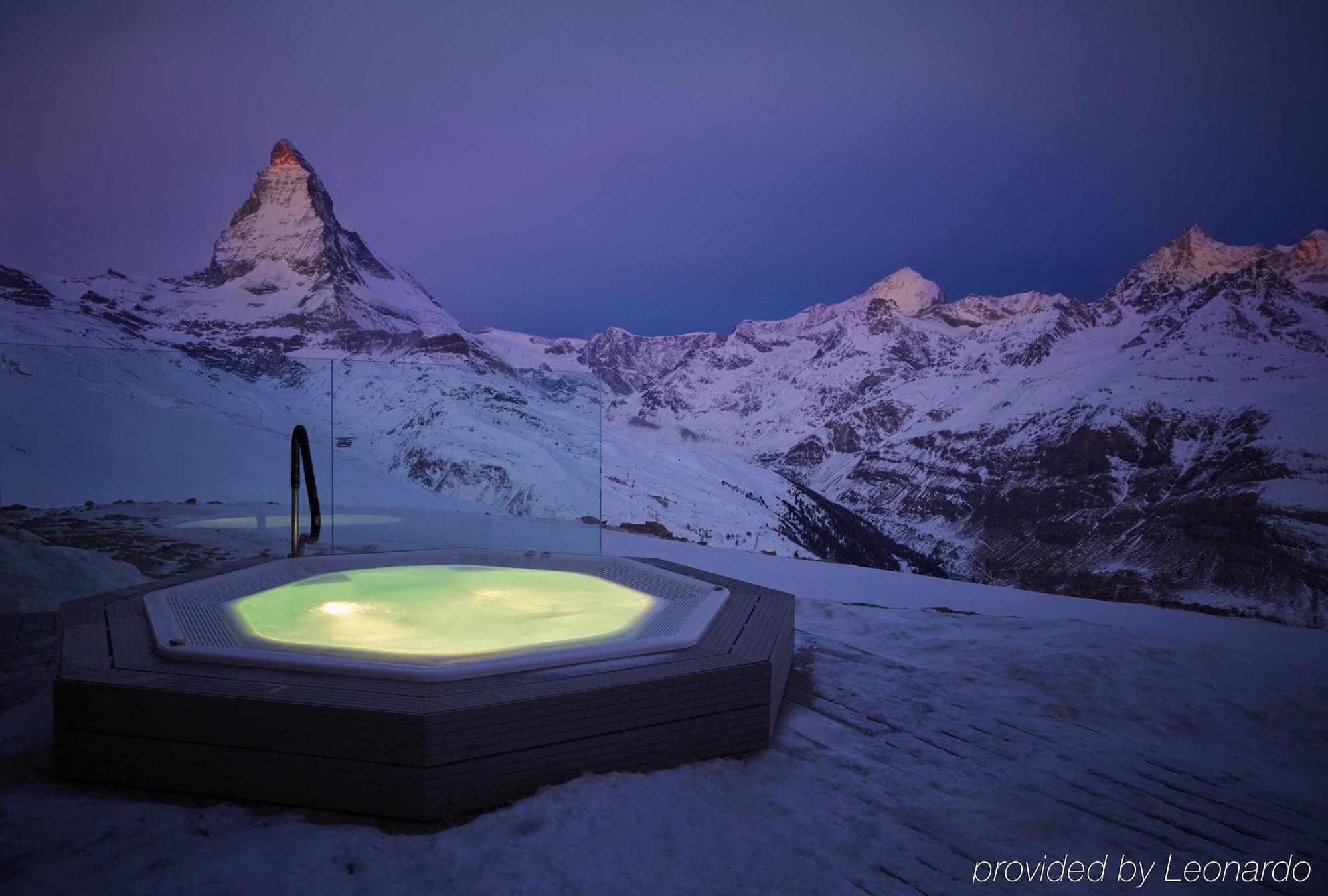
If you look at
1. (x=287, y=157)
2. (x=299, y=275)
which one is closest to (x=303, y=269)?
(x=299, y=275)

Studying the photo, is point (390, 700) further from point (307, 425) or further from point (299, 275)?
point (299, 275)

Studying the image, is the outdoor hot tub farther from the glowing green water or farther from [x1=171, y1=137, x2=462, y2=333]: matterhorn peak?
[x1=171, y1=137, x2=462, y2=333]: matterhorn peak

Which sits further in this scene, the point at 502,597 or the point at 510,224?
the point at 510,224

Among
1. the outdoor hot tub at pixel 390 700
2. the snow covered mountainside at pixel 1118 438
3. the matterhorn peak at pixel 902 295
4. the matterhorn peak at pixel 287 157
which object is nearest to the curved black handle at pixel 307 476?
the outdoor hot tub at pixel 390 700

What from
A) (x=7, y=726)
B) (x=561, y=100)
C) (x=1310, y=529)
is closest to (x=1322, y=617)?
(x=1310, y=529)

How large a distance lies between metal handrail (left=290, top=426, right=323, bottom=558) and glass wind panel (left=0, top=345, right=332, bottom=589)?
0.45 feet

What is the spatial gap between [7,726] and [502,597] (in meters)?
1.99

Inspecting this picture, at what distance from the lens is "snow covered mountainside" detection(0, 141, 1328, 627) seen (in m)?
5.51

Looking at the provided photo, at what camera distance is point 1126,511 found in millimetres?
42281

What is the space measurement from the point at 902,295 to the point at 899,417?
2413 inches

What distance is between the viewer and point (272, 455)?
509 centimetres

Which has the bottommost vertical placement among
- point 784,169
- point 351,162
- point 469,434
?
point 469,434

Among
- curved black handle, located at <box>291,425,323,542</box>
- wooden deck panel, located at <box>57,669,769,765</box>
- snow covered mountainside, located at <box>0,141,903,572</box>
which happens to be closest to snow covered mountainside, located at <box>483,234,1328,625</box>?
snow covered mountainside, located at <box>0,141,903,572</box>

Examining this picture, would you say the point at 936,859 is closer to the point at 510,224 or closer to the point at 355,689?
the point at 355,689
